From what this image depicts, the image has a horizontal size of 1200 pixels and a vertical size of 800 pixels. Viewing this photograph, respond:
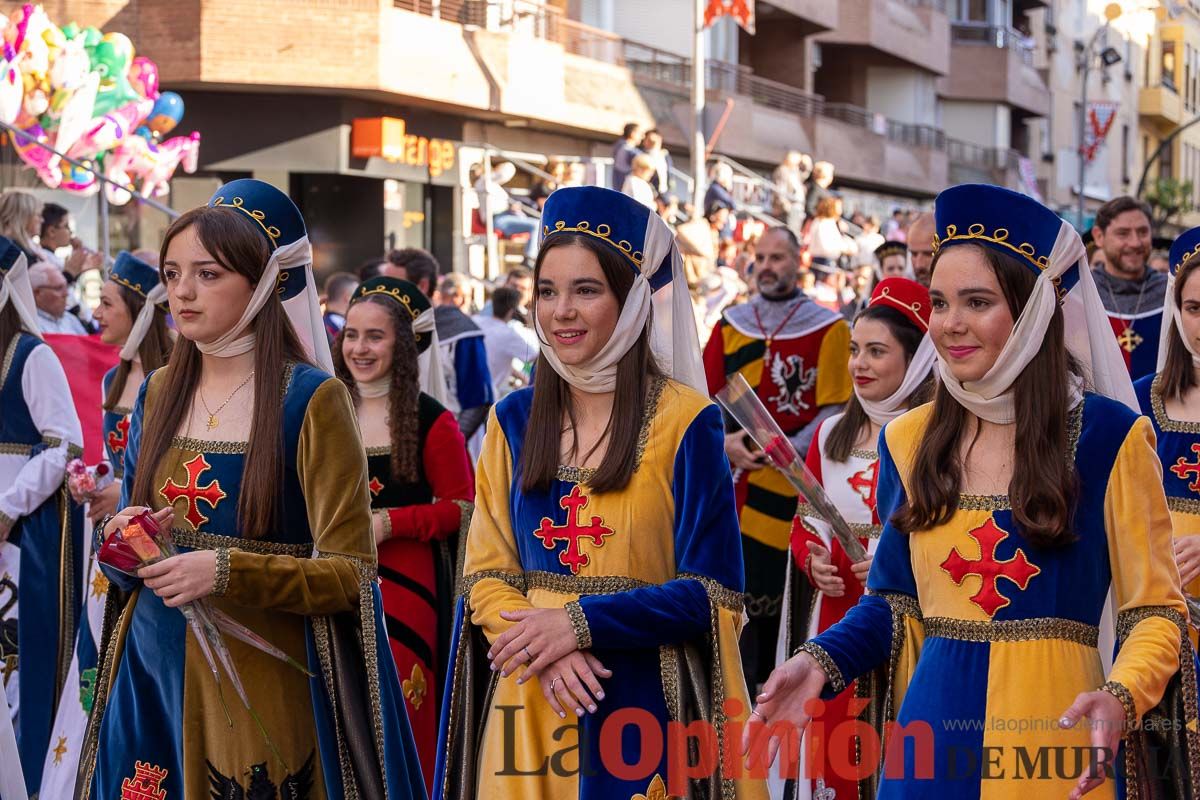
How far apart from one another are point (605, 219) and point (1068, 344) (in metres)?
1.28

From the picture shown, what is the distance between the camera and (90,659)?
6.75 m

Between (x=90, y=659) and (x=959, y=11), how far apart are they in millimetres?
48347

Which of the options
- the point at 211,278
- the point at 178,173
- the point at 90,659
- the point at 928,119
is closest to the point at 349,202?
the point at 178,173

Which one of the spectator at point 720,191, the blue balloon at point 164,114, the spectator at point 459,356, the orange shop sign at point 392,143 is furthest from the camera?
the orange shop sign at point 392,143

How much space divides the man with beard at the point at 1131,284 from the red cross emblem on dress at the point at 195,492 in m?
5.55

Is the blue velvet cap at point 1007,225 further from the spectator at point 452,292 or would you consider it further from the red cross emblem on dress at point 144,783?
the spectator at point 452,292

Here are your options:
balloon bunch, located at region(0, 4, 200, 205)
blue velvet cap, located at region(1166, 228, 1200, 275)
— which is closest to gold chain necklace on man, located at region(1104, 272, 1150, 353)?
blue velvet cap, located at region(1166, 228, 1200, 275)

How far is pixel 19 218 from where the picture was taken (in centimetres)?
1068

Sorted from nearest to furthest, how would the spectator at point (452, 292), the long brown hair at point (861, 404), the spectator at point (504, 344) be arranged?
1. the long brown hair at point (861, 404)
2. the spectator at point (504, 344)
3. the spectator at point (452, 292)

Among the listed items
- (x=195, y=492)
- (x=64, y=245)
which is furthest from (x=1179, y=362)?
(x=64, y=245)

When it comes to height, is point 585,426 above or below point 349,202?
below

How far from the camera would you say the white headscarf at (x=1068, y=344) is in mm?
3998

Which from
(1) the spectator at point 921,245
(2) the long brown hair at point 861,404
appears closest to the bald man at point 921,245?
(1) the spectator at point 921,245

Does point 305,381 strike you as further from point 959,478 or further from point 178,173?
point 178,173
